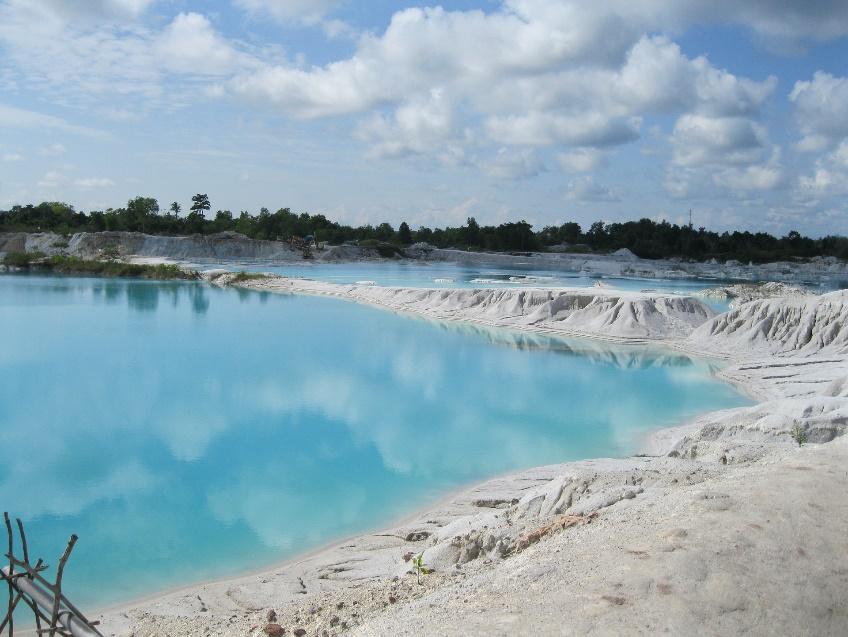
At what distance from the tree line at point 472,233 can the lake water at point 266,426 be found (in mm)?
73462

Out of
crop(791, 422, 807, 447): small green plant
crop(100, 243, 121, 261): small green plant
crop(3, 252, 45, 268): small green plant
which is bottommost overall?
crop(791, 422, 807, 447): small green plant

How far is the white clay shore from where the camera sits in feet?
14.5

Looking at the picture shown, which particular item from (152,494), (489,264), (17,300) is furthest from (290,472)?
(489,264)

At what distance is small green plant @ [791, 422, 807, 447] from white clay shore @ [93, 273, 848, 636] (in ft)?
0.19

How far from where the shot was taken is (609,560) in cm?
504

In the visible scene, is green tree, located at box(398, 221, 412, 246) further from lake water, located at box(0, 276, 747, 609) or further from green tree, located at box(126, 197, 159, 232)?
lake water, located at box(0, 276, 747, 609)

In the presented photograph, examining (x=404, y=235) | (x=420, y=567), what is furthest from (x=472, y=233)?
(x=420, y=567)

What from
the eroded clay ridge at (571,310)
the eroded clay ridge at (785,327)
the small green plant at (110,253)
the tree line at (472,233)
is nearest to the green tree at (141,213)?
the tree line at (472,233)

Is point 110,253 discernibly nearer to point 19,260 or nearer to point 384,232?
point 19,260

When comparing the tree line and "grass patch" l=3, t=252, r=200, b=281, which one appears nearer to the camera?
"grass patch" l=3, t=252, r=200, b=281

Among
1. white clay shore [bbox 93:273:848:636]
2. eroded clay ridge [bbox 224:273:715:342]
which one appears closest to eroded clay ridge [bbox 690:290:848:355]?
eroded clay ridge [bbox 224:273:715:342]

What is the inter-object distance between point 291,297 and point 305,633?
1567 inches

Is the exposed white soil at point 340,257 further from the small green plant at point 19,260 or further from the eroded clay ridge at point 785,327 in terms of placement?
the eroded clay ridge at point 785,327

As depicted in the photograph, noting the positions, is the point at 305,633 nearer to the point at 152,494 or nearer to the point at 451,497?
the point at 451,497
